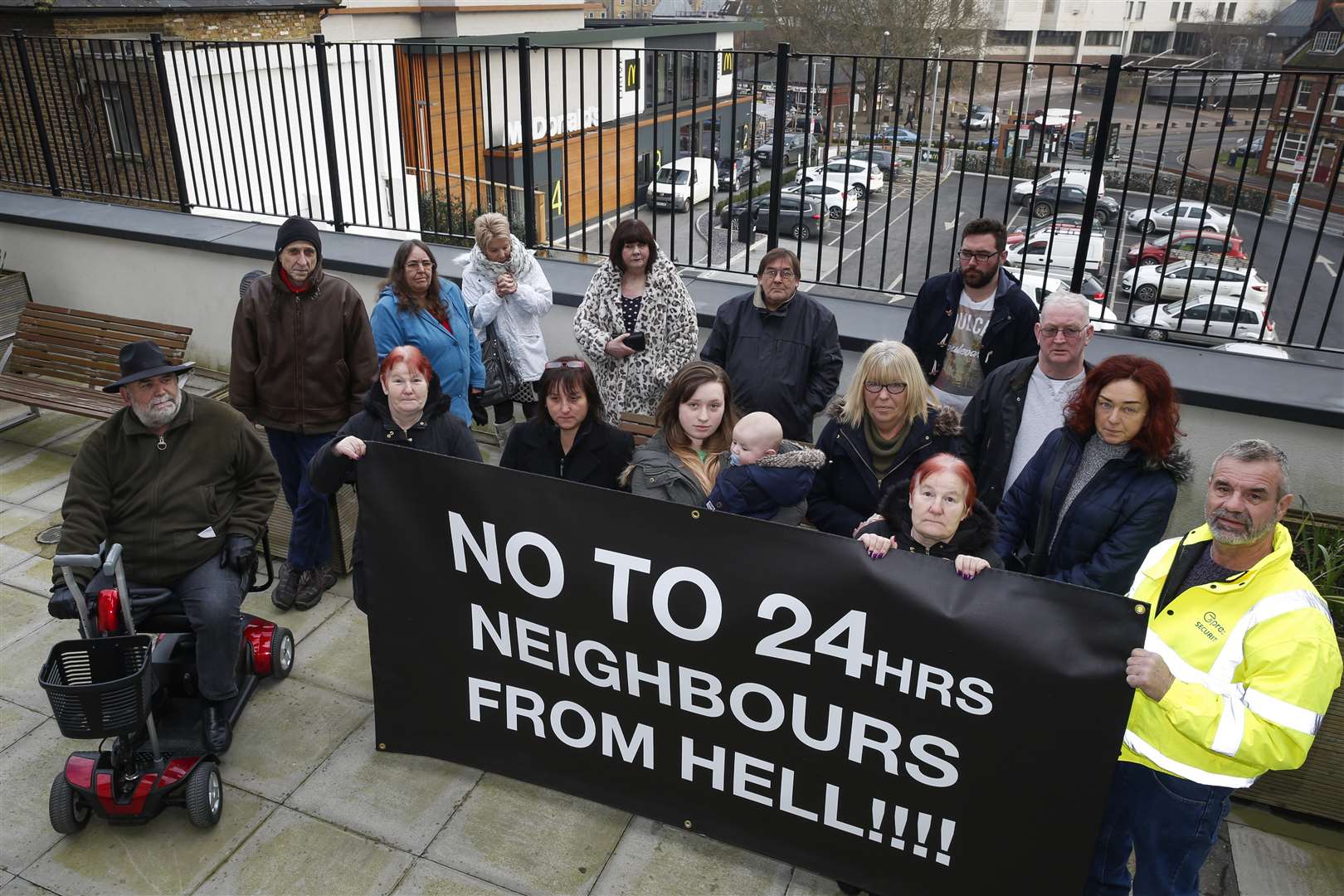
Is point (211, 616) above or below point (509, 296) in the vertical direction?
below

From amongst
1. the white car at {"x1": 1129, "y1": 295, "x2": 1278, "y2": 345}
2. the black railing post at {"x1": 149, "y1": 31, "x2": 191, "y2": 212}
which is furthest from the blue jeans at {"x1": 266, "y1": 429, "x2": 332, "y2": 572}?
the white car at {"x1": 1129, "y1": 295, "x2": 1278, "y2": 345}

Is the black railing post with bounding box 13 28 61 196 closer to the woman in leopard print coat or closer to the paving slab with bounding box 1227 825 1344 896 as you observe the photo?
the woman in leopard print coat

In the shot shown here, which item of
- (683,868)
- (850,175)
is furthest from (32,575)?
(850,175)

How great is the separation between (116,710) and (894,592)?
2.61 metres

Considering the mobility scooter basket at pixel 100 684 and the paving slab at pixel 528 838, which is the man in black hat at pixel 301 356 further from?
the paving slab at pixel 528 838

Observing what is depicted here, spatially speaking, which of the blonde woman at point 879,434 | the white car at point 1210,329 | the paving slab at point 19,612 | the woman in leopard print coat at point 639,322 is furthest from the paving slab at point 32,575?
the white car at point 1210,329

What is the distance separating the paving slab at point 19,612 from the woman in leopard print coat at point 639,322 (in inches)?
121

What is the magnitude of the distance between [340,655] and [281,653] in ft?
1.01

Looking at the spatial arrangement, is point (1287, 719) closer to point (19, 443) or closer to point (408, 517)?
point (408, 517)

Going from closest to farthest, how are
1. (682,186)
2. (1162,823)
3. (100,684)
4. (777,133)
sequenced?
(1162,823), (100,684), (777,133), (682,186)

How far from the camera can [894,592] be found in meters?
2.65

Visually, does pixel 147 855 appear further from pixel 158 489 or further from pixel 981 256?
pixel 981 256

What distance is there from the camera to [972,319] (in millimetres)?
4406

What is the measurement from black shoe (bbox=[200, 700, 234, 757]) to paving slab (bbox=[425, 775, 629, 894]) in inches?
40.6
